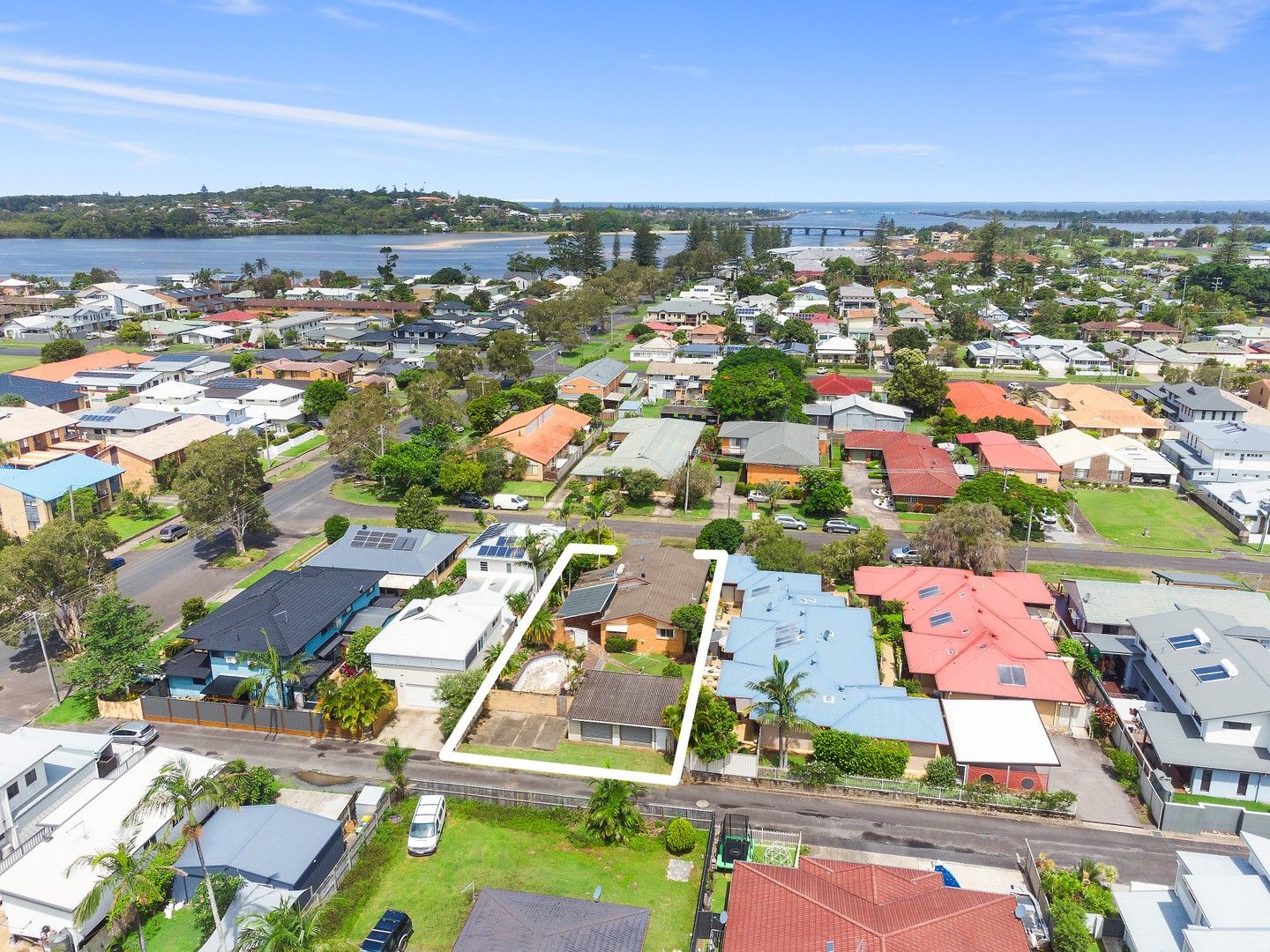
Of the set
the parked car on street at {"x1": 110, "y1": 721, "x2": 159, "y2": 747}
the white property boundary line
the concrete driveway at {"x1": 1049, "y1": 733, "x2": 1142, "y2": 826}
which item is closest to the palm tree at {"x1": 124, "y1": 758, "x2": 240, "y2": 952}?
the parked car on street at {"x1": 110, "y1": 721, "x2": 159, "y2": 747}

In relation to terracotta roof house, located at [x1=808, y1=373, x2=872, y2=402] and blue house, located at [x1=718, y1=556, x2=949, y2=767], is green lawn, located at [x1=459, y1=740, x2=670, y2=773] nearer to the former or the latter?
blue house, located at [x1=718, y1=556, x2=949, y2=767]

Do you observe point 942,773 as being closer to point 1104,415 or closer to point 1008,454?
point 1008,454

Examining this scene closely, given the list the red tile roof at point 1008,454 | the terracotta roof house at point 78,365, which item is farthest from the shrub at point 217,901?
the terracotta roof house at point 78,365

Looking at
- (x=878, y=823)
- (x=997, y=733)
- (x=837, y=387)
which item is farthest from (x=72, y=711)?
(x=837, y=387)

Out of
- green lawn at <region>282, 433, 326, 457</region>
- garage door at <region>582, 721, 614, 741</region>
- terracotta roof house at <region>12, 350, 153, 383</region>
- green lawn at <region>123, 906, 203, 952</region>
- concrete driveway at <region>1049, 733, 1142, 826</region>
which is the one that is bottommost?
concrete driveway at <region>1049, 733, 1142, 826</region>

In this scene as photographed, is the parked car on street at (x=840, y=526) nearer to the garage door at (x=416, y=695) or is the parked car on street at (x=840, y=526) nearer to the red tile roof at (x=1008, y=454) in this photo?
the red tile roof at (x=1008, y=454)

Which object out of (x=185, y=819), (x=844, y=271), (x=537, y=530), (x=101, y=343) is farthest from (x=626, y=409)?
(x=844, y=271)
